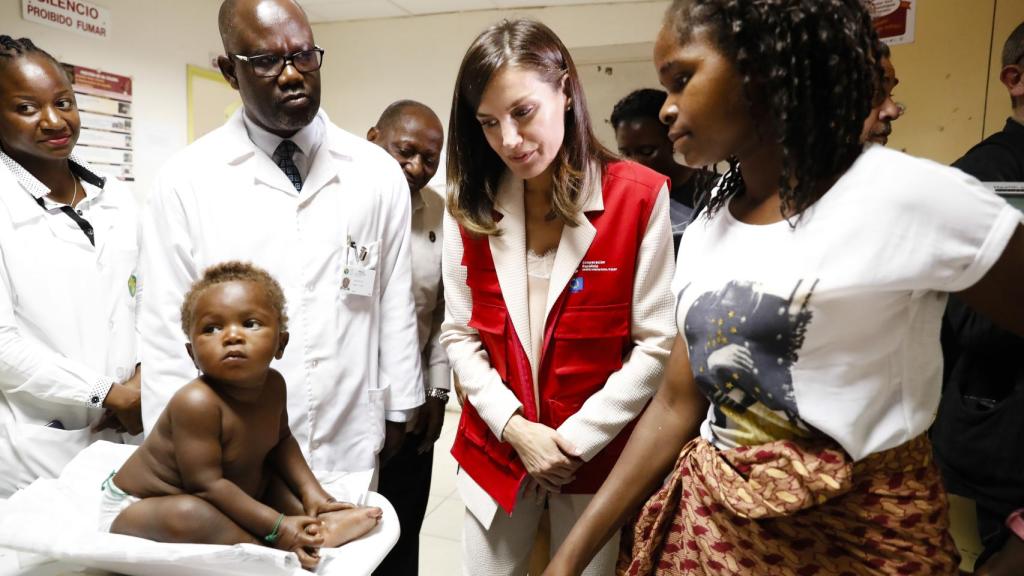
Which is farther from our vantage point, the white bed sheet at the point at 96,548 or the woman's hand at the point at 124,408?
the woman's hand at the point at 124,408

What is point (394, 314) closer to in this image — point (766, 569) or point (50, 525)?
point (50, 525)

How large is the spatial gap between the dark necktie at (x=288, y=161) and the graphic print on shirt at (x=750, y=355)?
0.97m

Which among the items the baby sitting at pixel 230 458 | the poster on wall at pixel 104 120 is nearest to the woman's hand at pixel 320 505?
the baby sitting at pixel 230 458

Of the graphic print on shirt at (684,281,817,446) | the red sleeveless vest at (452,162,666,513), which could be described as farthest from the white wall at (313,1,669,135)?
the graphic print on shirt at (684,281,817,446)

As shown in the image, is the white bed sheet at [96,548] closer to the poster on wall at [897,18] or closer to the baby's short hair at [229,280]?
the baby's short hair at [229,280]

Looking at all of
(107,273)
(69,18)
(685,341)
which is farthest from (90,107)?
(685,341)

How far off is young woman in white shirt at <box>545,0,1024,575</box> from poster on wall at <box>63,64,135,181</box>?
342 centimetres

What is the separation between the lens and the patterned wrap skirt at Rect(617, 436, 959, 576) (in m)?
0.73

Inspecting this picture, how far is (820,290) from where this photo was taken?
0.70 meters

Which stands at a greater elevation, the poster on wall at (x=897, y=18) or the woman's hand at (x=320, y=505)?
the poster on wall at (x=897, y=18)

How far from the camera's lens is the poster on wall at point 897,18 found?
2262mm

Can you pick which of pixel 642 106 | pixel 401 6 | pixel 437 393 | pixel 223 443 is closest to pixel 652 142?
pixel 642 106

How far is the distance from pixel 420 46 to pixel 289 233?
3569 mm

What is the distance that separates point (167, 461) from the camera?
0.83m
